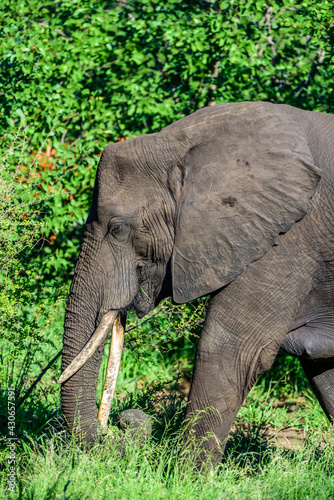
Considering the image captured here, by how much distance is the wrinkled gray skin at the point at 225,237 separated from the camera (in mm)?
3559

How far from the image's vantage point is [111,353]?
3.79m

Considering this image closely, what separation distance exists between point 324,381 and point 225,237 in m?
1.25

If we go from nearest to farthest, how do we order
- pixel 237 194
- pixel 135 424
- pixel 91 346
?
pixel 237 194, pixel 91 346, pixel 135 424

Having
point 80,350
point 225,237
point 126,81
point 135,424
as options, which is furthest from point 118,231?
point 126,81

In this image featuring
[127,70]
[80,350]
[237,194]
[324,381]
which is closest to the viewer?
[237,194]

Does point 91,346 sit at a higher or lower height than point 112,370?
higher

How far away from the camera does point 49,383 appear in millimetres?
5605

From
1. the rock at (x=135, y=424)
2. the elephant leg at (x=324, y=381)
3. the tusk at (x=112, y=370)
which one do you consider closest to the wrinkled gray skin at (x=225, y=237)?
the tusk at (x=112, y=370)

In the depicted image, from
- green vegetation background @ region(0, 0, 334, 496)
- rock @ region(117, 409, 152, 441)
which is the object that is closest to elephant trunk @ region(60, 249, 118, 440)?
rock @ region(117, 409, 152, 441)

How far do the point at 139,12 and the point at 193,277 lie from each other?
381cm

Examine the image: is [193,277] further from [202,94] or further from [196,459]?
[202,94]

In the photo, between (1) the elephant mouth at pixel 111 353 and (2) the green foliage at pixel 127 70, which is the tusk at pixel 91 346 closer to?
(1) the elephant mouth at pixel 111 353

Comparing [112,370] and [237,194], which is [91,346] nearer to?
[112,370]

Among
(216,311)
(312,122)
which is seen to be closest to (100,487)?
(216,311)
